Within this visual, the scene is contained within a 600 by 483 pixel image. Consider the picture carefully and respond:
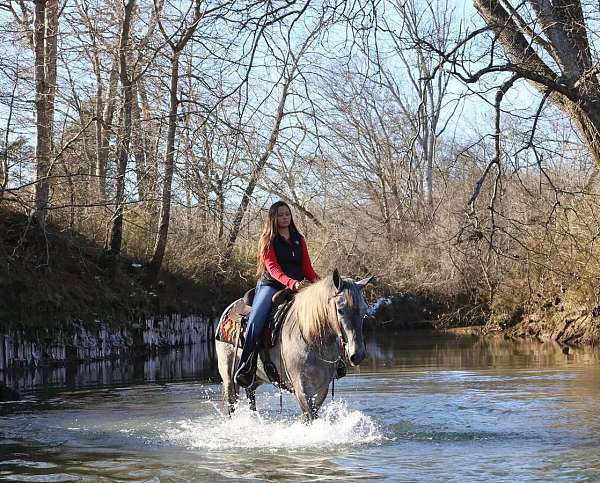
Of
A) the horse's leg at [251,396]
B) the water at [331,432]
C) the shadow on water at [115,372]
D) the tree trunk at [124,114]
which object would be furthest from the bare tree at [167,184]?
the horse's leg at [251,396]

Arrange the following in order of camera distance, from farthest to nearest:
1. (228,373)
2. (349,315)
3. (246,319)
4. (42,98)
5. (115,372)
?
(42,98) < (115,372) < (228,373) < (246,319) < (349,315)

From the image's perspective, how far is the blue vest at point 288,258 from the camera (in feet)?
28.5

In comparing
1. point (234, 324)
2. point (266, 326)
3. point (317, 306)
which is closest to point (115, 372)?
point (234, 324)

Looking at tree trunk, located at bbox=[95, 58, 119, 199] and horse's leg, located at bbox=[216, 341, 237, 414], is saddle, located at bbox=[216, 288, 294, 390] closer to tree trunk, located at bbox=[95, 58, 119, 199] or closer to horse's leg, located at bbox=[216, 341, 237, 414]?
horse's leg, located at bbox=[216, 341, 237, 414]

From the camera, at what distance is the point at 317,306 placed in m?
7.79

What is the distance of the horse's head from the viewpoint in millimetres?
7289

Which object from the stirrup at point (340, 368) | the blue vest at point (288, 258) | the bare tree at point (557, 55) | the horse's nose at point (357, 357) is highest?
the bare tree at point (557, 55)

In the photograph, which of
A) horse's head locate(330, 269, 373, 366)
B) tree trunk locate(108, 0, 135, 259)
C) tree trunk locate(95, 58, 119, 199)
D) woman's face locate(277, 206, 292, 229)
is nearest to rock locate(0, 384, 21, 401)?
woman's face locate(277, 206, 292, 229)

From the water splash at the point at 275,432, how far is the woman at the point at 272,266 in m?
0.53

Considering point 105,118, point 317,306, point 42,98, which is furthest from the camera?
point 105,118

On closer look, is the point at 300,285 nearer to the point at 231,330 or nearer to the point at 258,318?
the point at 258,318

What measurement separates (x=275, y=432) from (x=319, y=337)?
1218 millimetres

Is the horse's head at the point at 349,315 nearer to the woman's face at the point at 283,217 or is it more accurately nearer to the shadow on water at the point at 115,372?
the woman's face at the point at 283,217

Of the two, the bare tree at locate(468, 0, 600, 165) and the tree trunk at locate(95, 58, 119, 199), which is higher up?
the tree trunk at locate(95, 58, 119, 199)
